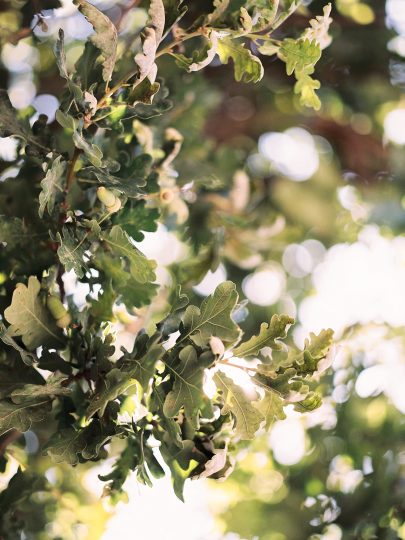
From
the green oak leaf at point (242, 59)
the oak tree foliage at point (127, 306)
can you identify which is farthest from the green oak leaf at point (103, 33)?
the green oak leaf at point (242, 59)

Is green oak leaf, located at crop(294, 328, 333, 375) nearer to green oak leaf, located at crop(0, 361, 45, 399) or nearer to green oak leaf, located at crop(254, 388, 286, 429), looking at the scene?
green oak leaf, located at crop(254, 388, 286, 429)

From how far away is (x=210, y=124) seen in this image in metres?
1.39

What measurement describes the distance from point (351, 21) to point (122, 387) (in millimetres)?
902

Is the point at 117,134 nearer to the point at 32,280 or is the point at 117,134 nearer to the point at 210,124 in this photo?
the point at 32,280

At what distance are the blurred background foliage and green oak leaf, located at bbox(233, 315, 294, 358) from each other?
1.03 ft

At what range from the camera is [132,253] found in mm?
641

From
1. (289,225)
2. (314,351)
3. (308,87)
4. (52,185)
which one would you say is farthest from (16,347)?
Answer: (289,225)

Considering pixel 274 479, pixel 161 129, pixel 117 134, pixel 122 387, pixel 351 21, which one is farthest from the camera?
pixel 351 21

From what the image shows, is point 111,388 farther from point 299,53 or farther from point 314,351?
point 299,53

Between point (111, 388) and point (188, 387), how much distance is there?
68 mm

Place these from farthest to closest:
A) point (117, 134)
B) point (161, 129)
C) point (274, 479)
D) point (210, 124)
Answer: point (210, 124) → point (274, 479) → point (161, 129) → point (117, 134)

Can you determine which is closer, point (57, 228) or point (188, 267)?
point (57, 228)

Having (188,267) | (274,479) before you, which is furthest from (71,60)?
(274,479)

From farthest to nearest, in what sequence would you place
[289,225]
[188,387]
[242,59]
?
[289,225] < [242,59] < [188,387]
